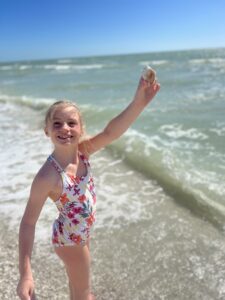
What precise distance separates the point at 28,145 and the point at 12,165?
4.42 ft

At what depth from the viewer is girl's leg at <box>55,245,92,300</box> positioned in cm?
253

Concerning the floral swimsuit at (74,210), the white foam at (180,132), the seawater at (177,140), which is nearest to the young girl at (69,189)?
the floral swimsuit at (74,210)

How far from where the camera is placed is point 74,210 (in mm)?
2459

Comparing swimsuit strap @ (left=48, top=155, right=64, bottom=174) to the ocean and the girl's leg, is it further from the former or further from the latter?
the ocean

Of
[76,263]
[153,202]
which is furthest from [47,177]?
[153,202]

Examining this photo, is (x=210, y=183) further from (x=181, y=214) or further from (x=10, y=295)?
(x=10, y=295)

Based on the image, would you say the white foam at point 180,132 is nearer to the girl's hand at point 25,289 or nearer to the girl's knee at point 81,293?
the girl's knee at point 81,293

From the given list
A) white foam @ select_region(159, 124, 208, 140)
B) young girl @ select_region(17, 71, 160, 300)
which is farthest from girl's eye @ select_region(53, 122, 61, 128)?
white foam @ select_region(159, 124, 208, 140)

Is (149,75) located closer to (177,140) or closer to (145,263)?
(145,263)

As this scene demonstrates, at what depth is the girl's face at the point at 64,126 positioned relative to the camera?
2.48 m

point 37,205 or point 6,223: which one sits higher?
point 37,205

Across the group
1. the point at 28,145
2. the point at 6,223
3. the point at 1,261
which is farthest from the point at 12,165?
the point at 1,261

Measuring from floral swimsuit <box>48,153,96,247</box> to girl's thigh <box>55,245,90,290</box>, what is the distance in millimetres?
42

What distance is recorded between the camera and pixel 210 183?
5340mm
